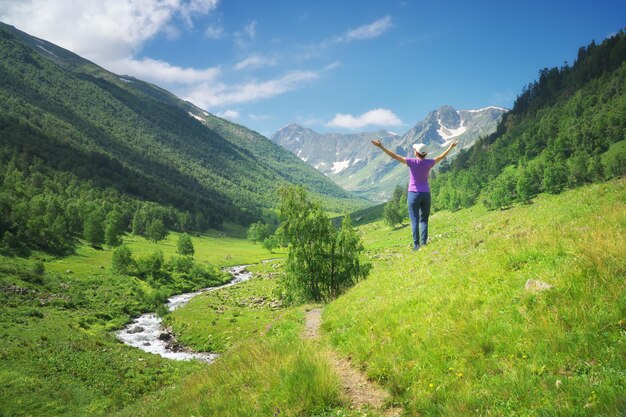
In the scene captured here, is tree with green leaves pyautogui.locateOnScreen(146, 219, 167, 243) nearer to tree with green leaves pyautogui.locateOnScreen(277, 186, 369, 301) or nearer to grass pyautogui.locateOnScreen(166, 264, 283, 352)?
grass pyautogui.locateOnScreen(166, 264, 283, 352)

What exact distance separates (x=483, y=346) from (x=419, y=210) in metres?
10.5

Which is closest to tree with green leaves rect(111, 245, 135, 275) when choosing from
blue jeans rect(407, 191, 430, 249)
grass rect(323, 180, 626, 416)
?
blue jeans rect(407, 191, 430, 249)

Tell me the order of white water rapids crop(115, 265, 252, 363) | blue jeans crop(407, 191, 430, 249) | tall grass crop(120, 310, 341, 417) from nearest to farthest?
tall grass crop(120, 310, 341, 417) < blue jeans crop(407, 191, 430, 249) < white water rapids crop(115, 265, 252, 363)

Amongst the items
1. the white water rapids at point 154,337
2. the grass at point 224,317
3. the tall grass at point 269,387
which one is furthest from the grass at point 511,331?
the white water rapids at point 154,337

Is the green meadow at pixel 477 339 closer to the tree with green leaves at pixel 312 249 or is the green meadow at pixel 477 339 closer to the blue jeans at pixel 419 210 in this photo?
the blue jeans at pixel 419 210

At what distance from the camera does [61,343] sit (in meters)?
50.3

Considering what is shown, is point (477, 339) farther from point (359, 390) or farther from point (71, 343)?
point (71, 343)

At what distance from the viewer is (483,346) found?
697 centimetres

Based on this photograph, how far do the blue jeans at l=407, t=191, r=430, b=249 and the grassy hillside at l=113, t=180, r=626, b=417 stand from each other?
4609mm

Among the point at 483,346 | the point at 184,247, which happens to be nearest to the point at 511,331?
the point at 483,346

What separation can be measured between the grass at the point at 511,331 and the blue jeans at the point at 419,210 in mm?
4814

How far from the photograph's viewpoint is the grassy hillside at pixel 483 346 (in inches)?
213

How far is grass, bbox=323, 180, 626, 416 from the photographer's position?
5.26 m

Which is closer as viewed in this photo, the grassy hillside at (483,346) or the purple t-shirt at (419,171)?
the grassy hillside at (483,346)
